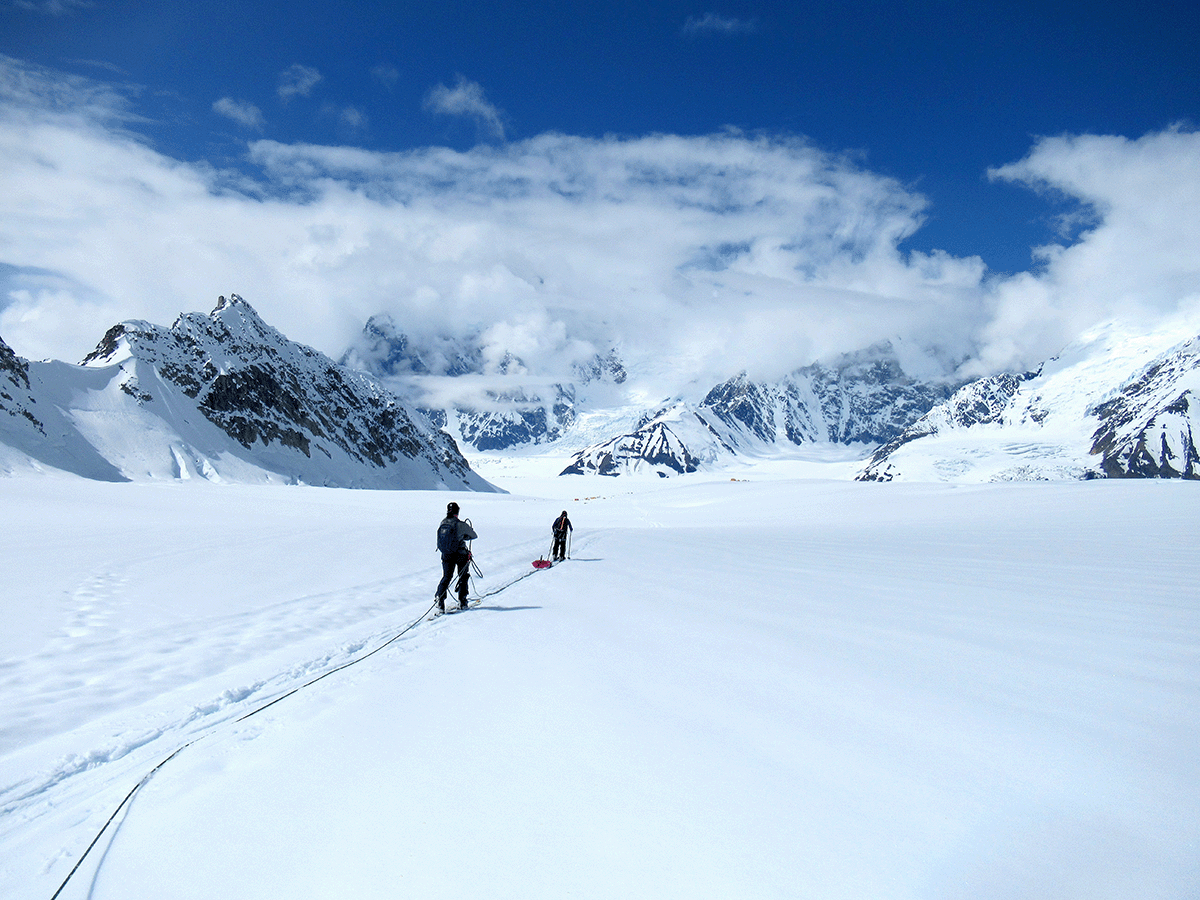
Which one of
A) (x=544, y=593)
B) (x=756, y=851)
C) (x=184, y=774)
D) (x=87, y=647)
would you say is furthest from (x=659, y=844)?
(x=544, y=593)

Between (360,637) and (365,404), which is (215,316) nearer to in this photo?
(365,404)

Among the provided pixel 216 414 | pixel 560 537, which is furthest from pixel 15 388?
pixel 560 537

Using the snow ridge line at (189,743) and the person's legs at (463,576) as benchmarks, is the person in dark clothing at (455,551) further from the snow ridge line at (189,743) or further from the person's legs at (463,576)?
the snow ridge line at (189,743)

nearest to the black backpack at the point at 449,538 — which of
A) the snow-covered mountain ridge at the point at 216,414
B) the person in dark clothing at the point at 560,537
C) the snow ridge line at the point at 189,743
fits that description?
the snow ridge line at the point at 189,743

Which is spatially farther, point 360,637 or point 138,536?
point 138,536

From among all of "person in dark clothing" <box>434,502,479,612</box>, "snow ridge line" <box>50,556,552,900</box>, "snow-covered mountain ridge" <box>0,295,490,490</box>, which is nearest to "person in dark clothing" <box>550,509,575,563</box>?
"person in dark clothing" <box>434,502,479,612</box>

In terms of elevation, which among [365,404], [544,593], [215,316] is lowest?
[544,593]

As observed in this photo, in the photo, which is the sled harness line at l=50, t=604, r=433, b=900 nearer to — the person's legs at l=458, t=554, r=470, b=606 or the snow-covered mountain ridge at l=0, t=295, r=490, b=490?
the person's legs at l=458, t=554, r=470, b=606

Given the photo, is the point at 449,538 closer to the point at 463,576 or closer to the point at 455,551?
the point at 455,551
